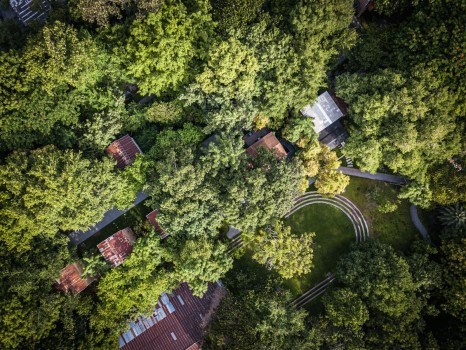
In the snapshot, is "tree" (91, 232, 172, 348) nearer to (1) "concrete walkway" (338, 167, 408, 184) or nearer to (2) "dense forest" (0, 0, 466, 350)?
(2) "dense forest" (0, 0, 466, 350)

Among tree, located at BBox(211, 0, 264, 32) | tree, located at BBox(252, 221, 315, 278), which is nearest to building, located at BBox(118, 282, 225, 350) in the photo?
tree, located at BBox(252, 221, 315, 278)

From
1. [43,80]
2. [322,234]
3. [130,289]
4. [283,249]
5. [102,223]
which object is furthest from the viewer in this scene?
[322,234]

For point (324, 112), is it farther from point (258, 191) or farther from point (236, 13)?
point (236, 13)

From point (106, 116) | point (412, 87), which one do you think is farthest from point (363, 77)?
point (106, 116)

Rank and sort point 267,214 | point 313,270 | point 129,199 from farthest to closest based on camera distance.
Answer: point 313,270 < point 129,199 < point 267,214

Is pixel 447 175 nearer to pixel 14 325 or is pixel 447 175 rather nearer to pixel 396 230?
pixel 396 230

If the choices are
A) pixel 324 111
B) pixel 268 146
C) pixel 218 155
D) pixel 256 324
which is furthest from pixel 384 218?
pixel 218 155

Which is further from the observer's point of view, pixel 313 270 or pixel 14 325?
pixel 313 270
